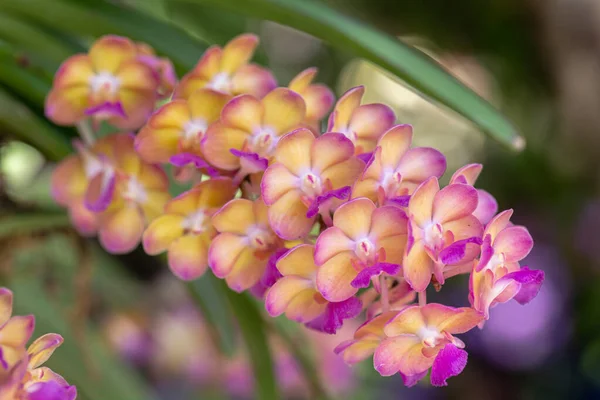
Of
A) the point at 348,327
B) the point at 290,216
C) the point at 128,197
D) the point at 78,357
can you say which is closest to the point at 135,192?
the point at 128,197

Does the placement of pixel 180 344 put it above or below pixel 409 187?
below

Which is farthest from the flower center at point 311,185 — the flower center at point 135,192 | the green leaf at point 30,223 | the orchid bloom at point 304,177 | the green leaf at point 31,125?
the green leaf at point 30,223

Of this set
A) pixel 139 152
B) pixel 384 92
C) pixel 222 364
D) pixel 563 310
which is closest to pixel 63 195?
pixel 139 152

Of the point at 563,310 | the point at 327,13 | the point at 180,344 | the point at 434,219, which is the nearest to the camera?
the point at 434,219

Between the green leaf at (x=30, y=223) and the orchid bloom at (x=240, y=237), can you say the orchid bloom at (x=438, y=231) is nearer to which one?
the orchid bloom at (x=240, y=237)

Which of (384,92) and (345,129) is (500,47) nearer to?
(384,92)

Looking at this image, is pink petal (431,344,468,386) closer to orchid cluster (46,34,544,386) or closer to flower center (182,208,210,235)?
orchid cluster (46,34,544,386)

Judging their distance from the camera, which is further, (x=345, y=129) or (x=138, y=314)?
(x=138, y=314)
